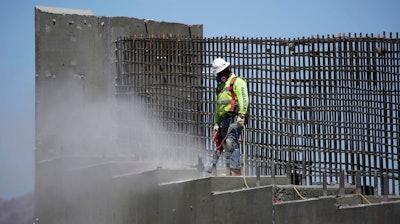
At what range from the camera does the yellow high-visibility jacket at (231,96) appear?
1952 cm

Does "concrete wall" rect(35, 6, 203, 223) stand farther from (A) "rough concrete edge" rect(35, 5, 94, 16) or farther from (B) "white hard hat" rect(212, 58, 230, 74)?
(B) "white hard hat" rect(212, 58, 230, 74)

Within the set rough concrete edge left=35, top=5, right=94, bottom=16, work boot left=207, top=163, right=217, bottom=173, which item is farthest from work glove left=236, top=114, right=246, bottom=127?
rough concrete edge left=35, top=5, right=94, bottom=16

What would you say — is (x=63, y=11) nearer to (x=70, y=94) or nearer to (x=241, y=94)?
(x=70, y=94)

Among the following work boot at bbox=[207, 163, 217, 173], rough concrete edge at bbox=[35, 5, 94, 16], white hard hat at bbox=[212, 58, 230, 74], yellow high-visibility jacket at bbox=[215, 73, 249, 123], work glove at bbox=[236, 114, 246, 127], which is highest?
rough concrete edge at bbox=[35, 5, 94, 16]

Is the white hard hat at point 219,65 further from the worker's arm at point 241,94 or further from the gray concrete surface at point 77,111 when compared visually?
the gray concrete surface at point 77,111

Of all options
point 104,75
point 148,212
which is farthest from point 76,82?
point 148,212

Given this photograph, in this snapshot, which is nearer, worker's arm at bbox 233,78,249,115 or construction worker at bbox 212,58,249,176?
worker's arm at bbox 233,78,249,115

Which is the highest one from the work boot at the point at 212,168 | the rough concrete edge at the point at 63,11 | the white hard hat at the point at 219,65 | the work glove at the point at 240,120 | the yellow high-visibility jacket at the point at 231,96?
the rough concrete edge at the point at 63,11

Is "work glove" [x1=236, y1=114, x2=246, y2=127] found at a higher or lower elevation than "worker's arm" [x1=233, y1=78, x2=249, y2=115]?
lower

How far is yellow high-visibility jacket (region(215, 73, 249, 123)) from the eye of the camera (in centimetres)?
1952

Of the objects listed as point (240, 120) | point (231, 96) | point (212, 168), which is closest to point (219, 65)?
point (231, 96)

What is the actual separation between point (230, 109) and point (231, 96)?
0.22 meters

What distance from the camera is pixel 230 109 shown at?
65.1ft

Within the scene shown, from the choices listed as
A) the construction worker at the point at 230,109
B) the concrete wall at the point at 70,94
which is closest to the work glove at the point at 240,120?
the construction worker at the point at 230,109
